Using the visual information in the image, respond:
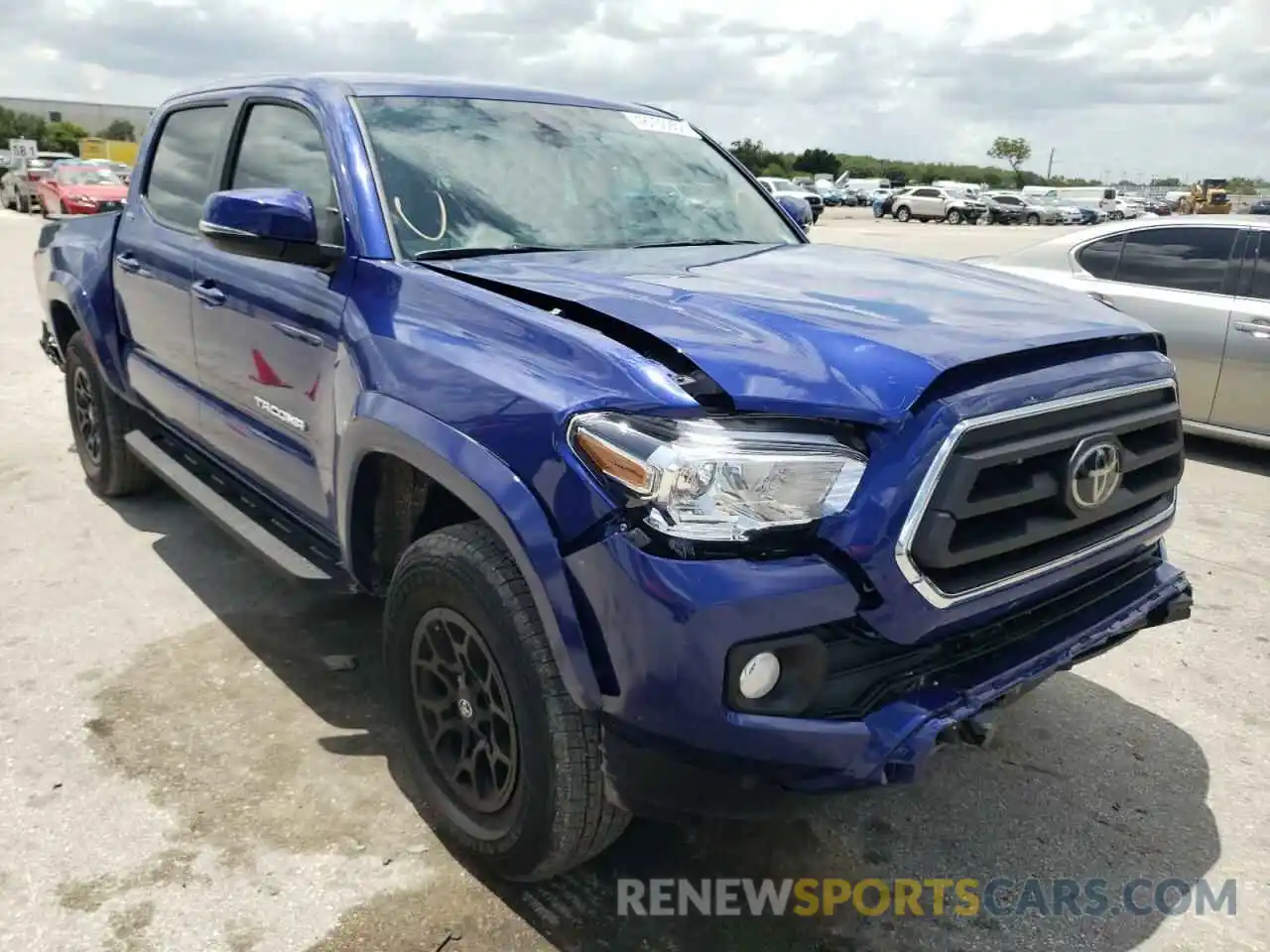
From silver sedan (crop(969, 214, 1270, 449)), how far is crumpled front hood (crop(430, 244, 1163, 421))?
12.6 ft

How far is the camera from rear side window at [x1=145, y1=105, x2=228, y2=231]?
4.09 meters

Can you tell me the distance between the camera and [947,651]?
7.61 feet

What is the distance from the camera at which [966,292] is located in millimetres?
2828

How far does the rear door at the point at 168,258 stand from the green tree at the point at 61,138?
63483mm

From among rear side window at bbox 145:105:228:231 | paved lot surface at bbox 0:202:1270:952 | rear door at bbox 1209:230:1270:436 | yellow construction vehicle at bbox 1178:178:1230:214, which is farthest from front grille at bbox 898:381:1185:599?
yellow construction vehicle at bbox 1178:178:1230:214

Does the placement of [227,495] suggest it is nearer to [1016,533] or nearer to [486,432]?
[486,432]

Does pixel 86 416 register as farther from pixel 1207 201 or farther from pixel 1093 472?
pixel 1207 201

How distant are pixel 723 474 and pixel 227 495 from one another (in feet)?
8.64

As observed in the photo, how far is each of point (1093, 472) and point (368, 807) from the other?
2.08 meters

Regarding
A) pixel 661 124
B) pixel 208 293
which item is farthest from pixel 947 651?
pixel 208 293

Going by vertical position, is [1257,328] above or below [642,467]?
below

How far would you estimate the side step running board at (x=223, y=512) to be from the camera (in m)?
3.29

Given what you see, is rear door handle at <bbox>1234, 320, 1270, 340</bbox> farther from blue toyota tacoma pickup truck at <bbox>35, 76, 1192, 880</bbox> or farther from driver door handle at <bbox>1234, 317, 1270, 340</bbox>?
blue toyota tacoma pickup truck at <bbox>35, 76, 1192, 880</bbox>

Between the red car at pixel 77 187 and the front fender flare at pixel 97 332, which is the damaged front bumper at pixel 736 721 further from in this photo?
the red car at pixel 77 187
